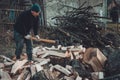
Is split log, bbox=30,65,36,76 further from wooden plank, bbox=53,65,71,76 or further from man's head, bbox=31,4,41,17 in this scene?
man's head, bbox=31,4,41,17

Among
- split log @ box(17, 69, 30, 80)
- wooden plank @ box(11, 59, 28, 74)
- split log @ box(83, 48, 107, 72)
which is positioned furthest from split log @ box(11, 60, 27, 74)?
split log @ box(83, 48, 107, 72)

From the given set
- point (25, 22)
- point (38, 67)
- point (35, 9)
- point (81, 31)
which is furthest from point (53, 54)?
point (81, 31)

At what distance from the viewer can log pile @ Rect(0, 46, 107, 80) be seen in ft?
37.8

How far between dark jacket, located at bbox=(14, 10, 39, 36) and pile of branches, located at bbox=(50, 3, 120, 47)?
13.4 ft

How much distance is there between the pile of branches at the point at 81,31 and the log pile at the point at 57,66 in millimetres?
2672

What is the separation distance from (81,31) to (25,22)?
5049 mm

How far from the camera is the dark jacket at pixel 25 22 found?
38.9ft

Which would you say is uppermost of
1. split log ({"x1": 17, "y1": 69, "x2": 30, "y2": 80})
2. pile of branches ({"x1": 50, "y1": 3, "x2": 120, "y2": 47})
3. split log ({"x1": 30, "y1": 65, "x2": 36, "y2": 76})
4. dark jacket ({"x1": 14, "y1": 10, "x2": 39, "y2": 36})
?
dark jacket ({"x1": 14, "y1": 10, "x2": 39, "y2": 36})

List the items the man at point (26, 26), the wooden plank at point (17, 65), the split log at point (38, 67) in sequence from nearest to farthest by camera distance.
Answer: the split log at point (38, 67), the wooden plank at point (17, 65), the man at point (26, 26)

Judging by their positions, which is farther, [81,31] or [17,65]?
[81,31]

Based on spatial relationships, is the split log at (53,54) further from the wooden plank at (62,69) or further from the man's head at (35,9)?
the man's head at (35,9)

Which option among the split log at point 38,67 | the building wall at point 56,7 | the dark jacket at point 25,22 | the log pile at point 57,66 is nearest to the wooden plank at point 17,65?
the log pile at point 57,66

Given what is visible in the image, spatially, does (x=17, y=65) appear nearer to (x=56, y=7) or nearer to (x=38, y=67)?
(x=38, y=67)

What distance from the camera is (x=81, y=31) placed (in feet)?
54.5
